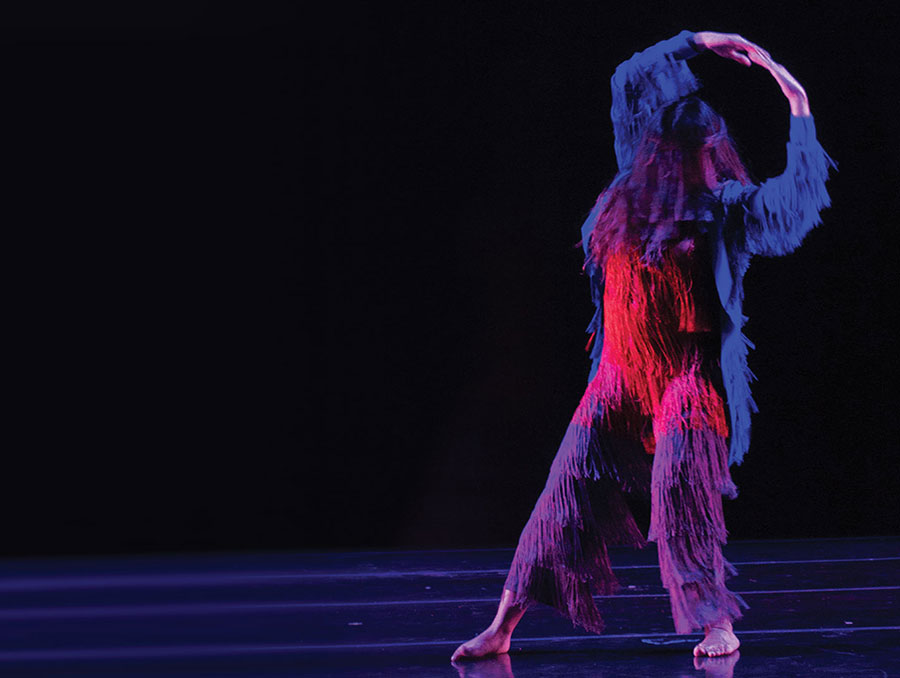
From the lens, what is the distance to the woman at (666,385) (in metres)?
2.42

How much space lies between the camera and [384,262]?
4680 millimetres

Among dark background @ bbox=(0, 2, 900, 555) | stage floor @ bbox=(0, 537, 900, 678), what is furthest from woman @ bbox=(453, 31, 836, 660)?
dark background @ bbox=(0, 2, 900, 555)

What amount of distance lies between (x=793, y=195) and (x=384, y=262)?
2.59 m

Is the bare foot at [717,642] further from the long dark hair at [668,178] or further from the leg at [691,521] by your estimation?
the long dark hair at [668,178]

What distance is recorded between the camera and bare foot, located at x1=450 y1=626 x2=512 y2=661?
2428mm

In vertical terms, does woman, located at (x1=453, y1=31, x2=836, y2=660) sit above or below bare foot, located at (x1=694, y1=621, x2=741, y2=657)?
above

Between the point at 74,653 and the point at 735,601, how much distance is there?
5.46 feet

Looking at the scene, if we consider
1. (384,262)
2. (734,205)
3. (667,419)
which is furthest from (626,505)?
(384,262)

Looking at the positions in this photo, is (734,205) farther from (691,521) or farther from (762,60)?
(691,521)

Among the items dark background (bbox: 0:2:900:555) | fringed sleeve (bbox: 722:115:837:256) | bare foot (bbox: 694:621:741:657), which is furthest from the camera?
dark background (bbox: 0:2:900:555)

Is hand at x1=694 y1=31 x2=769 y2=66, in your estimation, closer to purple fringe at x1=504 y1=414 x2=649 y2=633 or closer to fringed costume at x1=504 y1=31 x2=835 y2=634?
fringed costume at x1=504 y1=31 x2=835 y2=634

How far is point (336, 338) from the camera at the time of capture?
4703mm

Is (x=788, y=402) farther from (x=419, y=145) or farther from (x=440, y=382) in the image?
(x=419, y=145)

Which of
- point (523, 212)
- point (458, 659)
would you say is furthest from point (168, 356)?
point (458, 659)
